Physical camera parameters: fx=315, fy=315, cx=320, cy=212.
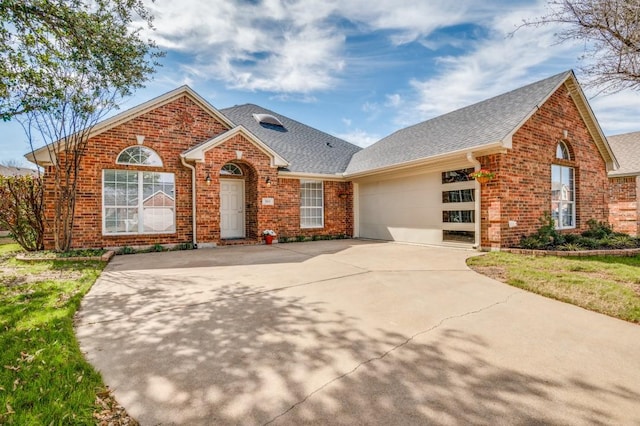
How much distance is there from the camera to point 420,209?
11.2 m

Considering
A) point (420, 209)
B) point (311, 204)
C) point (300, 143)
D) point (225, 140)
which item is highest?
point (300, 143)

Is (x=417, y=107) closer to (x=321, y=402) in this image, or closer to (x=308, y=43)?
(x=308, y=43)

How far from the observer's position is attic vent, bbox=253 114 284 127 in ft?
52.3

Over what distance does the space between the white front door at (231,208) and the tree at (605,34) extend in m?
10.1

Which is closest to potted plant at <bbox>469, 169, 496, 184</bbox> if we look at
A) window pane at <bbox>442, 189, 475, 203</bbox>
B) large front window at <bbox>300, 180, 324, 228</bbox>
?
window pane at <bbox>442, 189, 475, 203</bbox>

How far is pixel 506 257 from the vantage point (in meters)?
7.80

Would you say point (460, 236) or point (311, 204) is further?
point (311, 204)

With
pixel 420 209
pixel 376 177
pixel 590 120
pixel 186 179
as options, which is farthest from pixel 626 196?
pixel 186 179

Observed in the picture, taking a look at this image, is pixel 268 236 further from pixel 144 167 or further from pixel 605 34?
pixel 605 34

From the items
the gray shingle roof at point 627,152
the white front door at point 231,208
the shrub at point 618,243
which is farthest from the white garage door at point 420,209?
the gray shingle roof at point 627,152

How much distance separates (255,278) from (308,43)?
7.75m

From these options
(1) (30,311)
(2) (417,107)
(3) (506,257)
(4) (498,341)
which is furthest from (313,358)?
(2) (417,107)

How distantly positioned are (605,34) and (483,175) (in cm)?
402

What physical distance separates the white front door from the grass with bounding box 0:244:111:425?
6989mm
